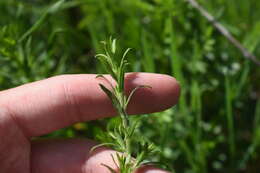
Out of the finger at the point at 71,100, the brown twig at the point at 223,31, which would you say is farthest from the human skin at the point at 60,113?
the brown twig at the point at 223,31

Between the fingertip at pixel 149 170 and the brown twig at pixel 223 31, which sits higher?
the brown twig at pixel 223 31

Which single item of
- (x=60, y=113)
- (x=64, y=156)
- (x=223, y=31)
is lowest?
(x=64, y=156)

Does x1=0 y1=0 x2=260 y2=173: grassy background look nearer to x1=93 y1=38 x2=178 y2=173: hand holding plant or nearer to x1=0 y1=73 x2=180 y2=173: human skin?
x1=0 y1=73 x2=180 y2=173: human skin

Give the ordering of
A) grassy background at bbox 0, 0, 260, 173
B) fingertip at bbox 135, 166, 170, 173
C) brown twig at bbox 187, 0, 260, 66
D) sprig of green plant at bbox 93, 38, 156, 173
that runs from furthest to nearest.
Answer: brown twig at bbox 187, 0, 260, 66
grassy background at bbox 0, 0, 260, 173
fingertip at bbox 135, 166, 170, 173
sprig of green plant at bbox 93, 38, 156, 173

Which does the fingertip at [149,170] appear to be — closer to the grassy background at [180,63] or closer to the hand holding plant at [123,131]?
the hand holding plant at [123,131]

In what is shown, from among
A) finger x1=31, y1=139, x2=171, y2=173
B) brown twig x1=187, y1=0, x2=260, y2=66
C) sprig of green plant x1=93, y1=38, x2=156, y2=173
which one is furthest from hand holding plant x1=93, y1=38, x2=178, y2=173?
brown twig x1=187, y1=0, x2=260, y2=66

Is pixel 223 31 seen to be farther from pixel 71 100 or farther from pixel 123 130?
pixel 123 130

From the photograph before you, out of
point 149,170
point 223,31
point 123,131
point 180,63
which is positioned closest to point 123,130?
point 123,131
